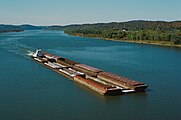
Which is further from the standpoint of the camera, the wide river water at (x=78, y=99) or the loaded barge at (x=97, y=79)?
the loaded barge at (x=97, y=79)

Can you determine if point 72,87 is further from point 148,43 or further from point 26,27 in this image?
point 26,27

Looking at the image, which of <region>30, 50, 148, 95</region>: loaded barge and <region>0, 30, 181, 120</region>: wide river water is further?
<region>30, 50, 148, 95</region>: loaded barge

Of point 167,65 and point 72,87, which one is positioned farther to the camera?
point 167,65

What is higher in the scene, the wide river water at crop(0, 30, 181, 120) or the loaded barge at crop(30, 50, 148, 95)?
the loaded barge at crop(30, 50, 148, 95)

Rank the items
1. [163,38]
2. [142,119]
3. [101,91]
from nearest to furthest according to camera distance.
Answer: [142,119] → [101,91] → [163,38]

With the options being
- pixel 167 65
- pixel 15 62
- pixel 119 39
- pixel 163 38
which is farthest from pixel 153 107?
pixel 119 39

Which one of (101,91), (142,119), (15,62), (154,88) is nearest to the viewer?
(142,119)

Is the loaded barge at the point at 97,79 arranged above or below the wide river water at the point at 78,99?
above

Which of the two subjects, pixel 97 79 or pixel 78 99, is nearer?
pixel 78 99
